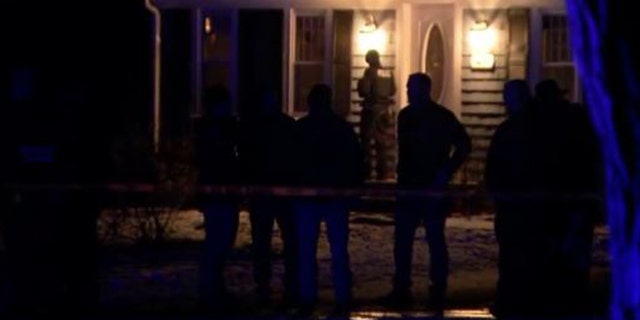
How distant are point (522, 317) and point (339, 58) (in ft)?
32.4

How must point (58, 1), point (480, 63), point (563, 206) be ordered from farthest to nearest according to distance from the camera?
1. point (480, 63)
2. point (58, 1)
3. point (563, 206)

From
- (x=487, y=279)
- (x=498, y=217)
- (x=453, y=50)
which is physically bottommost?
(x=487, y=279)

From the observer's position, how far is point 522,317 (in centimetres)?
901

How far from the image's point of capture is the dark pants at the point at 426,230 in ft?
32.4

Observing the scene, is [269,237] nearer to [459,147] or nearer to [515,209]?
[459,147]

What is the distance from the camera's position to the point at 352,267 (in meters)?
12.4

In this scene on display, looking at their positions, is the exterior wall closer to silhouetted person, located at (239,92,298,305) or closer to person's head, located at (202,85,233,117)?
silhouetted person, located at (239,92,298,305)

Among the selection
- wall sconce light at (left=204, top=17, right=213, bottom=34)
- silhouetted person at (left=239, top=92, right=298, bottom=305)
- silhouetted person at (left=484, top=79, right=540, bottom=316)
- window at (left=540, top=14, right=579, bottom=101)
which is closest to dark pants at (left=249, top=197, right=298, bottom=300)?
silhouetted person at (left=239, top=92, right=298, bottom=305)

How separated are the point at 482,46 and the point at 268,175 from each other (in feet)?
27.7

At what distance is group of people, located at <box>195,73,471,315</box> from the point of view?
31.0ft

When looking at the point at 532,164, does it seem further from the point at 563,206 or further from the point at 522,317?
the point at 522,317

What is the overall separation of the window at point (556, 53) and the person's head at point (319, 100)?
8.79 m

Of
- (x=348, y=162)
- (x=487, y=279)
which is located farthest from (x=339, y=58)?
(x=348, y=162)

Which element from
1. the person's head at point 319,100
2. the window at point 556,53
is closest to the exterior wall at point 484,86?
the window at point 556,53
